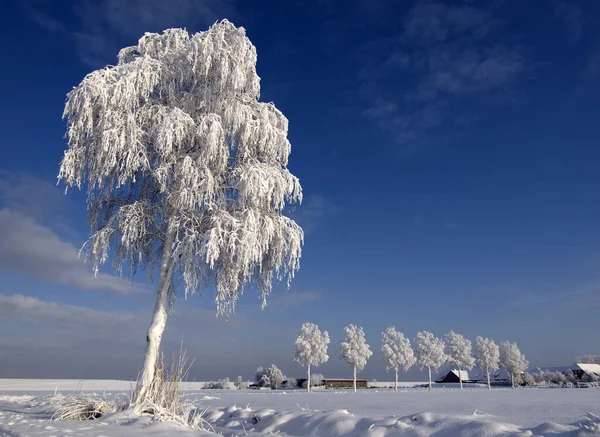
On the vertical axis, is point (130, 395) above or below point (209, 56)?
below

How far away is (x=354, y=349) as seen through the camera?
2704 inches

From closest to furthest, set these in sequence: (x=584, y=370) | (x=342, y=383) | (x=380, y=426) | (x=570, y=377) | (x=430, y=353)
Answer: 1. (x=380, y=426)
2. (x=430, y=353)
3. (x=570, y=377)
4. (x=584, y=370)
5. (x=342, y=383)

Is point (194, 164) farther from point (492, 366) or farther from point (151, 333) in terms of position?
point (492, 366)

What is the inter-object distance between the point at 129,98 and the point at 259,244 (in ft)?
18.4

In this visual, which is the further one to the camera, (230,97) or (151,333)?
(230,97)

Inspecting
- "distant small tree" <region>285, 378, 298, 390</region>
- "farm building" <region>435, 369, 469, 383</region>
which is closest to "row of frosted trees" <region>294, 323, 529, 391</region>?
"distant small tree" <region>285, 378, 298, 390</region>

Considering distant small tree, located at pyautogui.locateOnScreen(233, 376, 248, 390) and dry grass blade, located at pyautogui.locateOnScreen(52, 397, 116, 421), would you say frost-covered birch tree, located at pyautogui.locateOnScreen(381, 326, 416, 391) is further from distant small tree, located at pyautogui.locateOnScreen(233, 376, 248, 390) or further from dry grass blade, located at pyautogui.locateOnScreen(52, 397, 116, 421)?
dry grass blade, located at pyautogui.locateOnScreen(52, 397, 116, 421)

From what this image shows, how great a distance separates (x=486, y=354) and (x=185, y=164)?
80.3 metres

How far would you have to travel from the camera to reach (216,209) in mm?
13133

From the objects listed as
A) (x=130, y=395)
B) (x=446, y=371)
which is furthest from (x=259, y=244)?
(x=446, y=371)

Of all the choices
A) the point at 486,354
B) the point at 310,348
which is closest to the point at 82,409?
the point at 310,348

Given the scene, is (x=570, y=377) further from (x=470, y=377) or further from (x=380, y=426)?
(x=380, y=426)

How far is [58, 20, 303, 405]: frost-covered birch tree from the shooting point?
12.5m

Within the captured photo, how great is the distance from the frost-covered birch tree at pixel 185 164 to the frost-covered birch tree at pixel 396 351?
204ft
